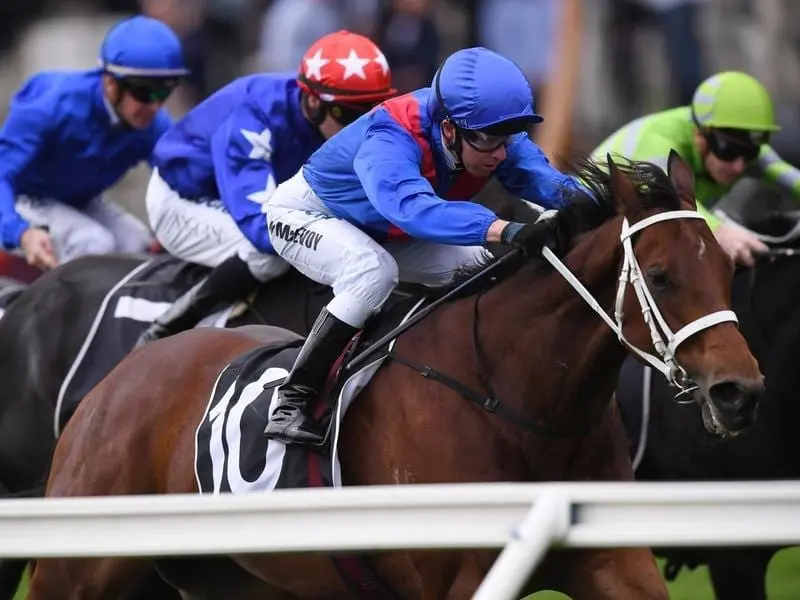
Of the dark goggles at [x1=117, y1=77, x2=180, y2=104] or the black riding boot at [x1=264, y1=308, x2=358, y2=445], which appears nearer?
the black riding boot at [x1=264, y1=308, x2=358, y2=445]

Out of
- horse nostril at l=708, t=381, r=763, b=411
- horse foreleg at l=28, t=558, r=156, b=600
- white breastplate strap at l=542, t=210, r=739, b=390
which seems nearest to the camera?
horse nostril at l=708, t=381, r=763, b=411

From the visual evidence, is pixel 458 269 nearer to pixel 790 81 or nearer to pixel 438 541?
pixel 438 541

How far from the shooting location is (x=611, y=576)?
12.0 ft

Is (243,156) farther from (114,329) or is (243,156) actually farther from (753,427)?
(753,427)

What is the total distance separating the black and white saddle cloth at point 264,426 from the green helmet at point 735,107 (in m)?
1.89

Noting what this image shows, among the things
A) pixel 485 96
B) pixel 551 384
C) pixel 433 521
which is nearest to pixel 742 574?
pixel 551 384

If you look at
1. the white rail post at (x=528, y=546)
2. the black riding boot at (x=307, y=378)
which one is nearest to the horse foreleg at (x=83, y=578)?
the black riding boot at (x=307, y=378)

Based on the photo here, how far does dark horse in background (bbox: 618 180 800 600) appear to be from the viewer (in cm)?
522

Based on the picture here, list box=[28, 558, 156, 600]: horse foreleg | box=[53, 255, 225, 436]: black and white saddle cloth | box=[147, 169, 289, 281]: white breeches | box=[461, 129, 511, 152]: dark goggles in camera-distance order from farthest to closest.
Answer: box=[147, 169, 289, 281]: white breeches
box=[53, 255, 225, 436]: black and white saddle cloth
box=[28, 558, 156, 600]: horse foreleg
box=[461, 129, 511, 152]: dark goggles

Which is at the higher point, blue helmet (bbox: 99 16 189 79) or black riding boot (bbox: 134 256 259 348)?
blue helmet (bbox: 99 16 189 79)

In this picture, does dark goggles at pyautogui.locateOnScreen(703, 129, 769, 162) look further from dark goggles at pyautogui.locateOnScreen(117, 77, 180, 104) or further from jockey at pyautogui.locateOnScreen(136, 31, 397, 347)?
dark goggles at pyautogui.locateOnScreen(117, 77, 180, 104)

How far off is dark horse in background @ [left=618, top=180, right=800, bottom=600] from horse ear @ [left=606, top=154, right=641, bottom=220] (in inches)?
63.5

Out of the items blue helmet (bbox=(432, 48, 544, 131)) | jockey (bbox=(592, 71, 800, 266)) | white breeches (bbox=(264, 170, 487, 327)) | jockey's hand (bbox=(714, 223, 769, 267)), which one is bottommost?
jockey's hand (bbox=(714, 223, 769, 267))

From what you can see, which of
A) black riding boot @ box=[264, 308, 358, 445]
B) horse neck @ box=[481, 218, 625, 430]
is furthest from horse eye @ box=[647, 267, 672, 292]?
black riding boot @ box=[264, 308, 358, 445]
